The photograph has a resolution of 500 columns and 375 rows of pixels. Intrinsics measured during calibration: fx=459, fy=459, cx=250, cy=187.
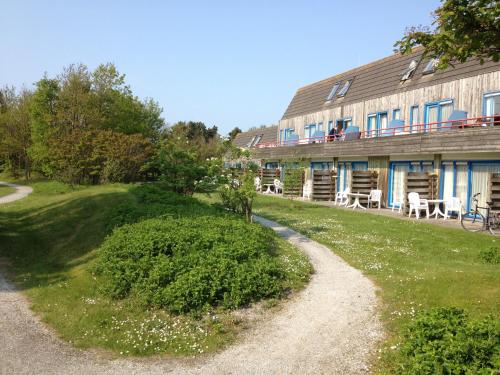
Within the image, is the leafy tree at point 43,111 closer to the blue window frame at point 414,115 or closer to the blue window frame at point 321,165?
the blue window frame at point 321,165

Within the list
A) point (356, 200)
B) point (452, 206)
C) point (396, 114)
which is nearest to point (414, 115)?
point (396, 114)

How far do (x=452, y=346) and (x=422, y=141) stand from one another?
17276 mm

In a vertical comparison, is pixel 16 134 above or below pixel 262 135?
below

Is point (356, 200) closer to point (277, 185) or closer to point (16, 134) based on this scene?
point (277, 185)

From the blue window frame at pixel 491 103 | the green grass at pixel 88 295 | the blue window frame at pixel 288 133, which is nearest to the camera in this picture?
the green grass at pixel 88 295

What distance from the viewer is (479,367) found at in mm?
4430

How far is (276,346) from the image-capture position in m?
6.63

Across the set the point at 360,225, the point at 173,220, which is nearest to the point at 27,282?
the point at 173,220

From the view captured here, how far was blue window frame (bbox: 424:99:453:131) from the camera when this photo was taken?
23503mm

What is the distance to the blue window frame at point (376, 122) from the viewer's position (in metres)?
28.7

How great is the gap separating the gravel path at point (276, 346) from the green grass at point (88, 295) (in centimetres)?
32

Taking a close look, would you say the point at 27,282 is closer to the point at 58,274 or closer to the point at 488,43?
the point at 58,274

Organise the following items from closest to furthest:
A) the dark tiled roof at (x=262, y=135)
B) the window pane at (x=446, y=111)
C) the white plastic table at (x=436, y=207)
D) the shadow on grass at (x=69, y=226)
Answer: the shadow on grass at (x=69, y=226), the white plastic table at (x=436, y=207), the window pane at (x=446, y=111), the dark tiled roof at (x=262, y=135)

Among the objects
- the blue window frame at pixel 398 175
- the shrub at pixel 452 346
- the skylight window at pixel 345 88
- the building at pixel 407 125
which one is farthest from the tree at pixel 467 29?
the skylight window at pixel 345 88
